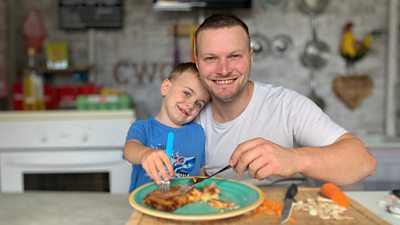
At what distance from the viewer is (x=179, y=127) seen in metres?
1.47

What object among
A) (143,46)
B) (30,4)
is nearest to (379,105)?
(143,46)

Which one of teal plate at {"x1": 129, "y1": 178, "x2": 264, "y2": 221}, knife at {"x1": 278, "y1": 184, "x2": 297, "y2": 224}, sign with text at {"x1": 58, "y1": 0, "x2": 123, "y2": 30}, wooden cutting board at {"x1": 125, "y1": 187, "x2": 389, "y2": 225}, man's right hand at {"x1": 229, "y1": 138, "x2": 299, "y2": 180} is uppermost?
sign with text at {"x1": 58, "y1": 0, "x2": 123, "y2": 30}

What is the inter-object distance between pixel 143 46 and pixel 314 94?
4.91 feet

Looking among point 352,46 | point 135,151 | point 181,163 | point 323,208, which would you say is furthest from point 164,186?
point 352,46

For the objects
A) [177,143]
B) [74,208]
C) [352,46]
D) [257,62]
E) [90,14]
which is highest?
[90,14]

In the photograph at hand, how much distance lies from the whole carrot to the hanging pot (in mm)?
2299

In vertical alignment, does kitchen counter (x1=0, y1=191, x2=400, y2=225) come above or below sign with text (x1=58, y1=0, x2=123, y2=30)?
below

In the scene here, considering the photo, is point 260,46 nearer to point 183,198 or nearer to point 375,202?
point 375,202

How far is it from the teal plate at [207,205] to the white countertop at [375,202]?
13.2 inches

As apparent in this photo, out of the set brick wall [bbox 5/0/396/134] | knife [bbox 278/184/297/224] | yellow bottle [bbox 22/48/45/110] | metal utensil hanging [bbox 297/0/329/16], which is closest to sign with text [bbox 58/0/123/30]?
brick wall [bbox 5/0/396/134]

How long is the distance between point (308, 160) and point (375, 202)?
12.3 inches

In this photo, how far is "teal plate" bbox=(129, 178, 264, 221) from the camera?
2.82ft

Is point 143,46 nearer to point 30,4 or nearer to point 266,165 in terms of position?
point 30,4

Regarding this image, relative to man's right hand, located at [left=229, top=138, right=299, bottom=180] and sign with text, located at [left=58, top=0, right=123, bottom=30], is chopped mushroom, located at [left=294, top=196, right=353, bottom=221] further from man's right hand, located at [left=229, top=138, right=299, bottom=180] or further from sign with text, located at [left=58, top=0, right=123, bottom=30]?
sign with text, located at [left=58, top=0, right=123, bottom=30]
